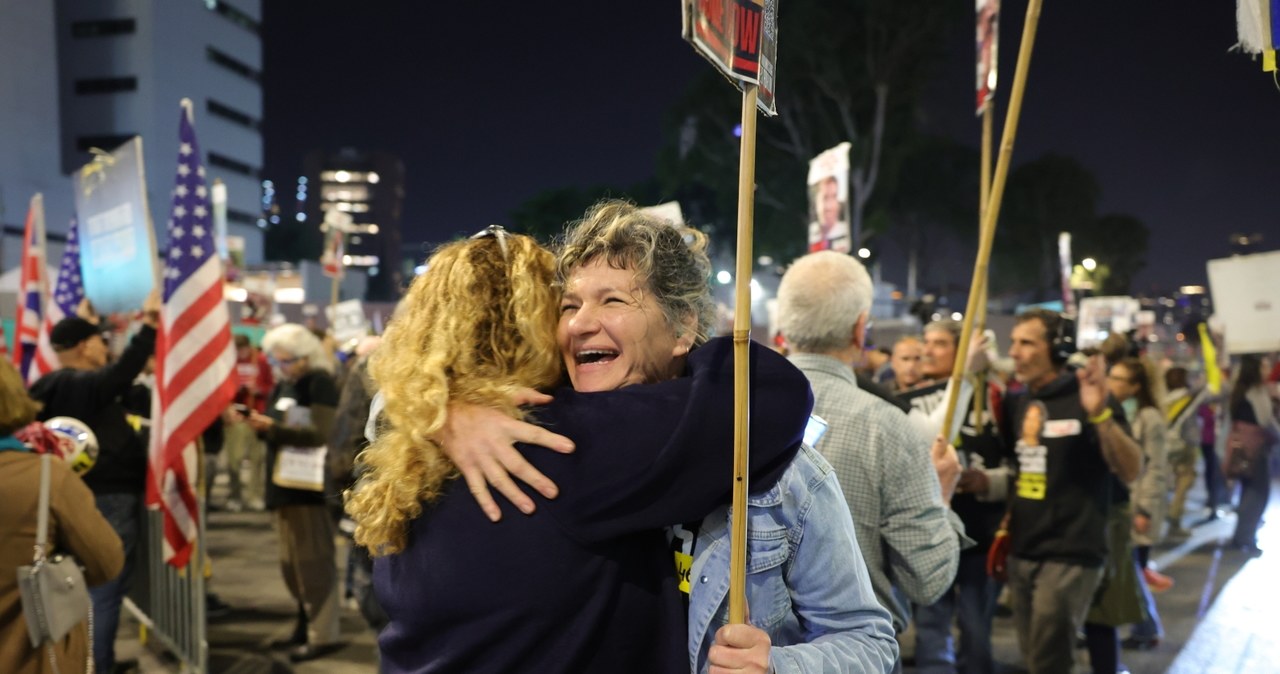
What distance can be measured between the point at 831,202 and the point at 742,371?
6398mm

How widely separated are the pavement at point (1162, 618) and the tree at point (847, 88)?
2442 cm

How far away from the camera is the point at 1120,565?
603 cm

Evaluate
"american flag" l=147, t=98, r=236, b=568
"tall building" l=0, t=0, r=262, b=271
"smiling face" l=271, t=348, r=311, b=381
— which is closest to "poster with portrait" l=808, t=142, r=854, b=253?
"smiling face" l=271, t=348, r=311, b=381

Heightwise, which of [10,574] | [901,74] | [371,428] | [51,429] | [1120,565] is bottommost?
[1120,565]

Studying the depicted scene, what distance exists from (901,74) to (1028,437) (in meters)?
30.7

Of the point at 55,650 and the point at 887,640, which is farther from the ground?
the point at 887,640

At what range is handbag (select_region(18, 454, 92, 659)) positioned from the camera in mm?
3592

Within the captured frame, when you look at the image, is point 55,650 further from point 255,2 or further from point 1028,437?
point 255,2

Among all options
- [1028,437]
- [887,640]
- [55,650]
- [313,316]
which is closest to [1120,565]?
[1028,437]

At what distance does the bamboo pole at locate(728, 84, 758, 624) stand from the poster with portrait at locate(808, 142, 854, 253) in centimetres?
580

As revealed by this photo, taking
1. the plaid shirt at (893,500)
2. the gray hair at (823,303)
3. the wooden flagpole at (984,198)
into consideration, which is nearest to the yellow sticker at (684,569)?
the plaid shirt at (893,500)

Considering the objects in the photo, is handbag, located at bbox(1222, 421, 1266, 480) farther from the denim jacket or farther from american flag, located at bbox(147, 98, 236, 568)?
the denim jacket

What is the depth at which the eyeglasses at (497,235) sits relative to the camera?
208 cm

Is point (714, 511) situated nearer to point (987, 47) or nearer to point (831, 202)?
point (987, 47)
